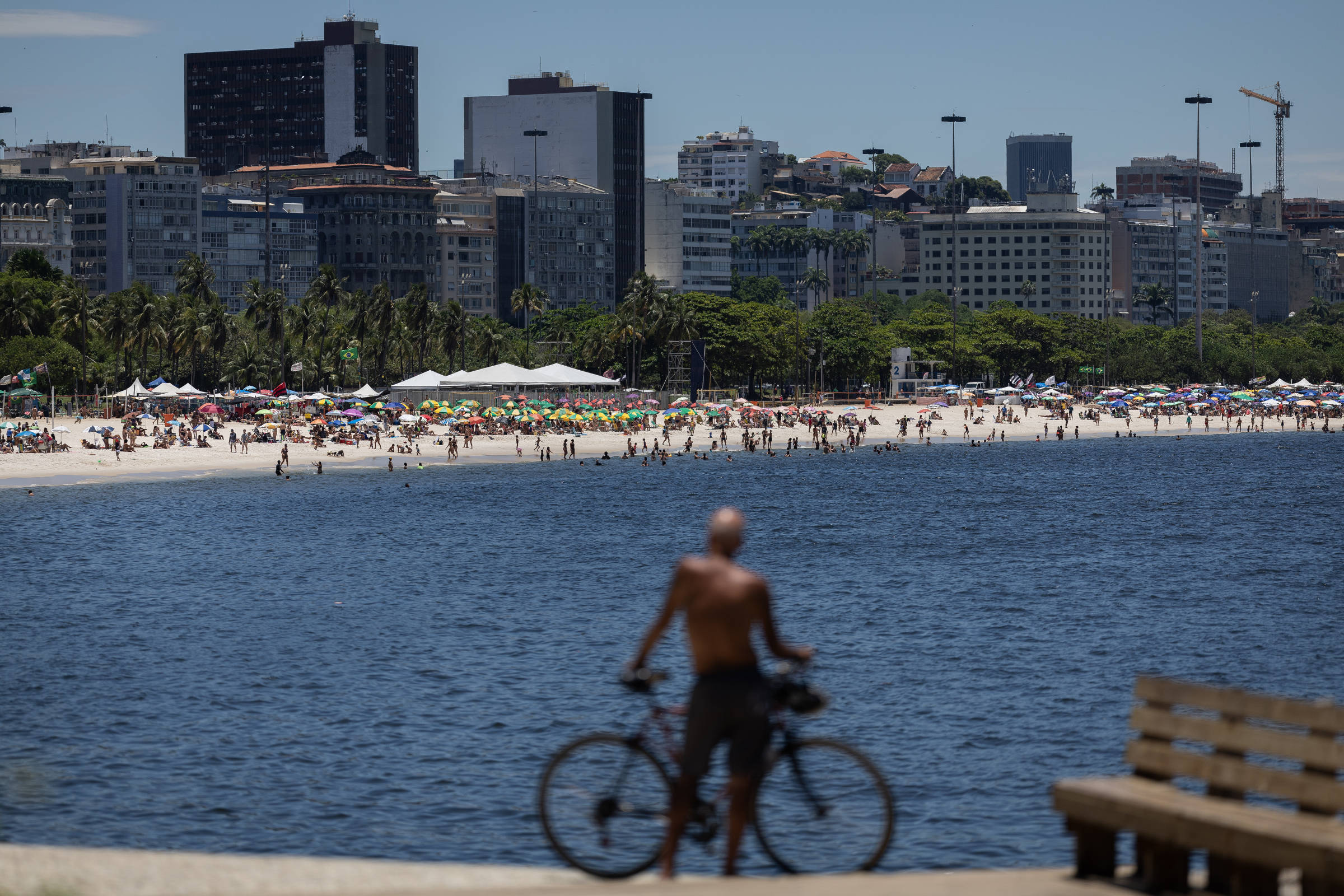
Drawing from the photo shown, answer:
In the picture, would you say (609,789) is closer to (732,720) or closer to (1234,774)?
(732,720)

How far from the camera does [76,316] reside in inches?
4579

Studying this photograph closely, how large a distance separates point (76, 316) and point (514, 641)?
90330mm

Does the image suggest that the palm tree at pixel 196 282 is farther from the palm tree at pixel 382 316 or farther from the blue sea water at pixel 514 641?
the blue sea water at pixel 514 641

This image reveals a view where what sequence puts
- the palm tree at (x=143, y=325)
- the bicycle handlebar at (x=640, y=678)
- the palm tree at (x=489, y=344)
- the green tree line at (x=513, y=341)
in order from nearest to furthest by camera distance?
the bicycle handlebar at (x=640, y=678) < the palm tree at (x=143, y=325) < the green tree line at (x=513, y=341) < the palm tree at (x=489, y=344)

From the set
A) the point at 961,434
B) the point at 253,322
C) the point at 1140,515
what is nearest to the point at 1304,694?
the point at 1140,515

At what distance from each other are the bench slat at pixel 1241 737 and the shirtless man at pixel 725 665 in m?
2.11

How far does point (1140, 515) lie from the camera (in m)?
72.9

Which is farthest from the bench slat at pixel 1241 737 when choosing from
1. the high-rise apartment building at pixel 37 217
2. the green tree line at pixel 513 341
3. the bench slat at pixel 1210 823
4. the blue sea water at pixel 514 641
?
the high-rise apartment building at pixel 37 217

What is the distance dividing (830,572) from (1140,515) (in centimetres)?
2679

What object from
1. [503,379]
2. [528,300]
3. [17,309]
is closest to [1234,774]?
[503,379]

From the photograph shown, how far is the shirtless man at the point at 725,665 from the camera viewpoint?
9594mm

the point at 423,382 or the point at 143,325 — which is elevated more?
the point at 143,325

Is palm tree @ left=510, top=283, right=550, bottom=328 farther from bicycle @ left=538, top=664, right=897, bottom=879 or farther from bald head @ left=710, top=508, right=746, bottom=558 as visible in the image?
bald head @ left=710, top=508, right=746, bottom=558

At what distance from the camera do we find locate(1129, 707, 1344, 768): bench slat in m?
9.15
